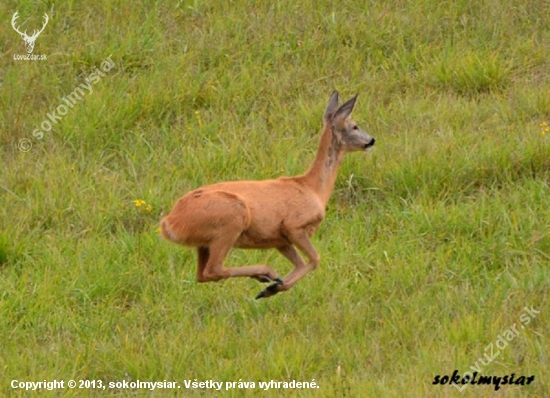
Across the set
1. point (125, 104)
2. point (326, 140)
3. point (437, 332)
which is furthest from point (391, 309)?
point (125, 104)

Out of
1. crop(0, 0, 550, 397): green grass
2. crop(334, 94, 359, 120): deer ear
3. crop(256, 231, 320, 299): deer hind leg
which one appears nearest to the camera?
crop(256, 231, 320, 299): deer hind leg

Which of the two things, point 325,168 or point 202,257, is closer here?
point 202,257

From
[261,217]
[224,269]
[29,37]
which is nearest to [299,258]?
[261,217]

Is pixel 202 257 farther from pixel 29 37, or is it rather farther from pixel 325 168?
pixel 29 37

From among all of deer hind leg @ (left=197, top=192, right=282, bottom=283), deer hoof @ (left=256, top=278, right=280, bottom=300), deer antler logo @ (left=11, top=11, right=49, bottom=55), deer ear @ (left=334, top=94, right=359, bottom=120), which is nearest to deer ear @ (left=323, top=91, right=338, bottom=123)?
deer ear @ (left=334, top=94, right=359, bottom=120)

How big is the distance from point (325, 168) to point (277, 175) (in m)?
2.42

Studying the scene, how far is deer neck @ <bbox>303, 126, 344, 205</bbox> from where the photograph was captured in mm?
10203

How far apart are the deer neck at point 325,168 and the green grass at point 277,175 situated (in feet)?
3.41

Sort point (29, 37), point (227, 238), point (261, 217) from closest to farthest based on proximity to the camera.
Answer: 1. point (227, 238)
2. point (261, 217)
3. point (29, 37)

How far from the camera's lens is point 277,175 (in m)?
12.7

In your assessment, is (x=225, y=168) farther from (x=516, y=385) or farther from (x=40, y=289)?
(x=516, y=385)

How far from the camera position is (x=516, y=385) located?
948 cm

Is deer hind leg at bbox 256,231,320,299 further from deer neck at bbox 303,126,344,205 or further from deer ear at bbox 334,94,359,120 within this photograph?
deer ear at bbox 334,94,359,120

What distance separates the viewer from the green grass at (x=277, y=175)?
10.2 meters
